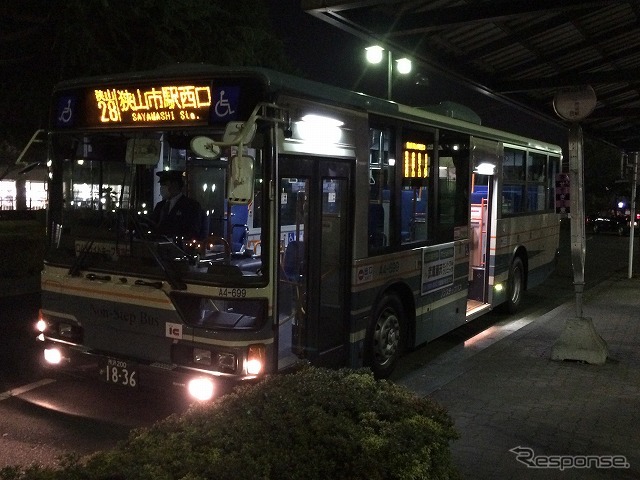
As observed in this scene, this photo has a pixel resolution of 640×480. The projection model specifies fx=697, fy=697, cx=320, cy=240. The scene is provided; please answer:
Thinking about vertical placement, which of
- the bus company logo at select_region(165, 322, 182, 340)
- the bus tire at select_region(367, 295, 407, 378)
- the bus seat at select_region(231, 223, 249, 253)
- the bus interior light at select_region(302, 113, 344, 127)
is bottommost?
the bus tire at select_region(367, 295, 407, 378)

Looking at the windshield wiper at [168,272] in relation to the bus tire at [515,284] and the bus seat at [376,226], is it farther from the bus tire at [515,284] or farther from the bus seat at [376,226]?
the bus tire at [515,284]

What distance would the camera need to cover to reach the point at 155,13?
500 inches

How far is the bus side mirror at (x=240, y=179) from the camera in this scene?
5.24 metres

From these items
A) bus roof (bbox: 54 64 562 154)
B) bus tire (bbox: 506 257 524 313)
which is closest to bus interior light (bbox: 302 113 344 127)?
bus roof (bbox: 54 64 562 154)

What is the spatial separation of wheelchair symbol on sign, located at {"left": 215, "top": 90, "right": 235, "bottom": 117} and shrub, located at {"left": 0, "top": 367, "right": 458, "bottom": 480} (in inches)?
95.4

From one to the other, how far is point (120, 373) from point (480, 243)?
6.97m

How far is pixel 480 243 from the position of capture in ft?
37.5

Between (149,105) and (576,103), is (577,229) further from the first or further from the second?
(149,105)

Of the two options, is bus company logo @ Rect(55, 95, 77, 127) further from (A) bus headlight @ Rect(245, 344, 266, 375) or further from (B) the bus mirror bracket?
(A) bus headlight @ Rect(245, 344, 266, 375)

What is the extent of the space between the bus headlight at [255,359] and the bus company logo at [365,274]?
1.77 m

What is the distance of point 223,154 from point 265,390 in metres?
2.30

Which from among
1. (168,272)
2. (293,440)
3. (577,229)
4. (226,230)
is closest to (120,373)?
(168,272)

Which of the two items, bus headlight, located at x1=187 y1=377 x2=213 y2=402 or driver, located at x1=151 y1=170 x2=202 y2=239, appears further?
driver, located at x1=151 y1=170 x2=202 y2=239

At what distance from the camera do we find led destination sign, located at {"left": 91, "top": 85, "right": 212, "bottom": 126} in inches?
232
